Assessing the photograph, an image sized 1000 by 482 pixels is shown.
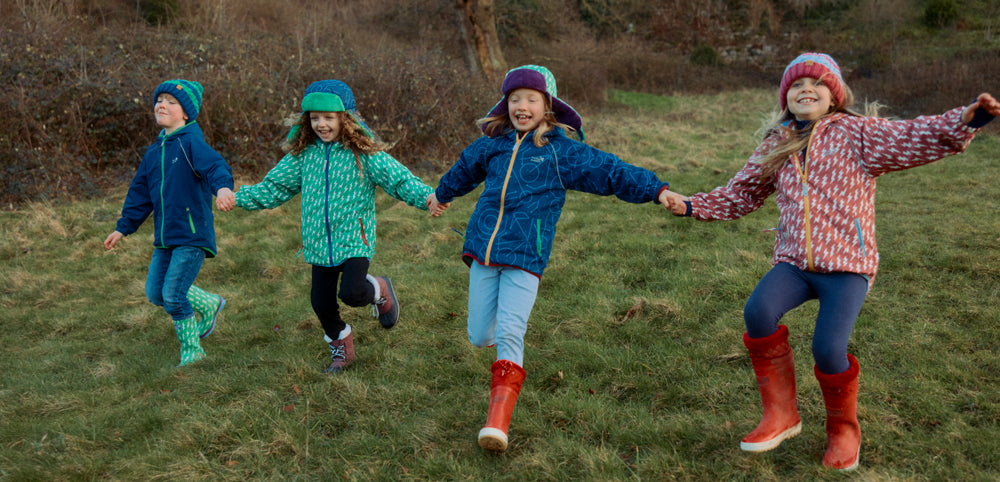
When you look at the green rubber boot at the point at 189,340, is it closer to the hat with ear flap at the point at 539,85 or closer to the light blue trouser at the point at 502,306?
the light blue trouser at the point at 502,306

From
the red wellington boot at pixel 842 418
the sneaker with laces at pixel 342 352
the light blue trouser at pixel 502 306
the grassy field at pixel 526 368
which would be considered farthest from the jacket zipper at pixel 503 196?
the red wellington boot at pixel 842 418

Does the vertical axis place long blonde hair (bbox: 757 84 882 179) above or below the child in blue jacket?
above

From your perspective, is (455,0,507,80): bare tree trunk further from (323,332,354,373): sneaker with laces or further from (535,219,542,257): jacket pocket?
(535,219,542,257): jacket pocket

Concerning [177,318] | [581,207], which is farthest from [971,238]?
[177,318]

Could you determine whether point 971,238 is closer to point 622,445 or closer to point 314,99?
point 622,445

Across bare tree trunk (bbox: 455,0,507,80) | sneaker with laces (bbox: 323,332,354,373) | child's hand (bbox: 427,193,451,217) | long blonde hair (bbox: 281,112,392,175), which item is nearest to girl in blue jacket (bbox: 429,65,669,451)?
child's hand (bbox: 427,193,451,217)

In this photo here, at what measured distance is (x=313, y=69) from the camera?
36.5 feet

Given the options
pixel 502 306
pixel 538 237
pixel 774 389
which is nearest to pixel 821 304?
pixel 774 389

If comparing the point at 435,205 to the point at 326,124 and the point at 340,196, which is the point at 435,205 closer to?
the point at 340,196

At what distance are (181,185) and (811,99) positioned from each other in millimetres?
3866

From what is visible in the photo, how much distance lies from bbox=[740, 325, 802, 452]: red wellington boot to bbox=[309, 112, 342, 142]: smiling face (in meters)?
2.66

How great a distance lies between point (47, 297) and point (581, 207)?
580 cm

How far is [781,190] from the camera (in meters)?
3.05

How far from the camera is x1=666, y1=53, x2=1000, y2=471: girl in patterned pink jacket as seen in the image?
9.04 feet
